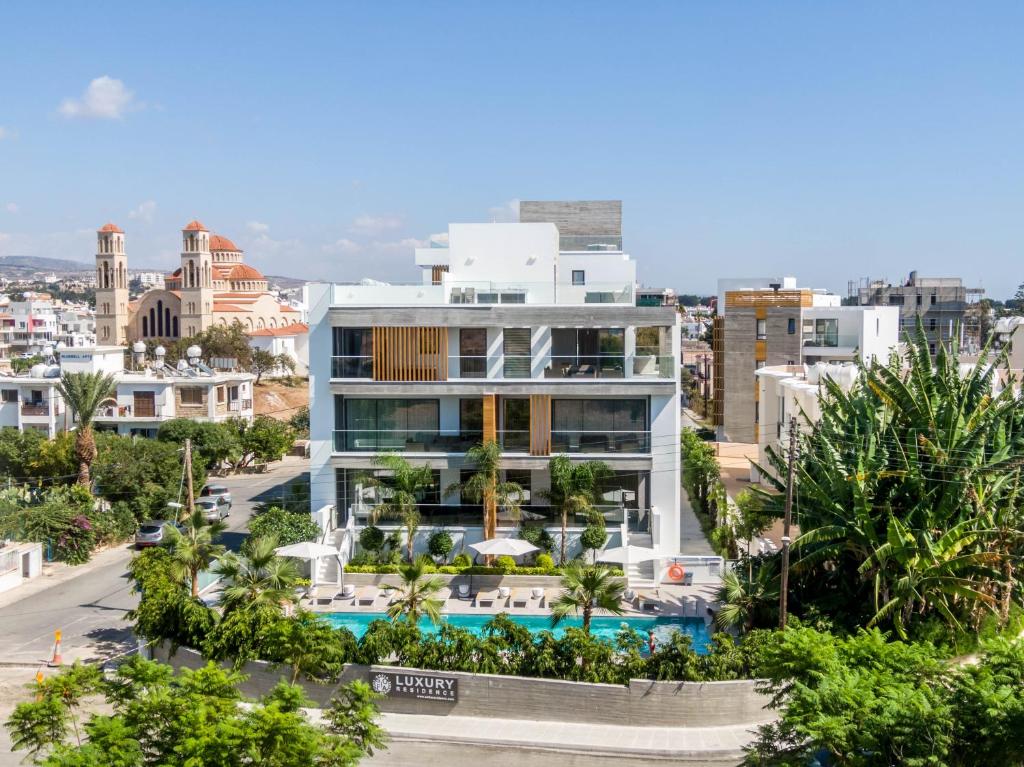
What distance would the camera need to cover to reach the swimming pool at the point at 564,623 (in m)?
24.3

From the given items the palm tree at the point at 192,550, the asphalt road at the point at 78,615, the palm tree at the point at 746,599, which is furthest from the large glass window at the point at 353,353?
the palm tree at the point at 746,599

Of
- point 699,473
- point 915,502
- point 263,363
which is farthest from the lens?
point 263,363

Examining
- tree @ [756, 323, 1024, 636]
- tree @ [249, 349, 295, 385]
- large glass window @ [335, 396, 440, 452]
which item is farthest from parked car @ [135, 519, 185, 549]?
tree @ [249, 349, 295, 385]

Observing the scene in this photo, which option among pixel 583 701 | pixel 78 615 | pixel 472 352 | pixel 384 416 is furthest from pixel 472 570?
pixel 78 615

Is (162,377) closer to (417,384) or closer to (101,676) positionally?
(417,384)

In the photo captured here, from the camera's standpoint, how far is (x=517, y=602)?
26375mm

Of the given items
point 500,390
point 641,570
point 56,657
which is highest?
point 500,390

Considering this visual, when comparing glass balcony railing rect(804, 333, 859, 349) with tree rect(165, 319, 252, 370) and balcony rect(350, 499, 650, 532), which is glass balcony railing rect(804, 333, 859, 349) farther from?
tree rect(165, 319, 252, 370)

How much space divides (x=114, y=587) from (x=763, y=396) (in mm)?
30253

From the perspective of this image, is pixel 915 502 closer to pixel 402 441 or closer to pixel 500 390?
pixel 500 390

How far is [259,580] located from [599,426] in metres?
12.7

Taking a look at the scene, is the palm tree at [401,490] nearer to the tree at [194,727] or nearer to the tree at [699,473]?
the tree at [699,473]

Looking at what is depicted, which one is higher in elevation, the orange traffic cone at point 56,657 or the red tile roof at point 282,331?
the red tile roof at point 282,331

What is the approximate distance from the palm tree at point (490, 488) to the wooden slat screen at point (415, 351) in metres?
2.76
